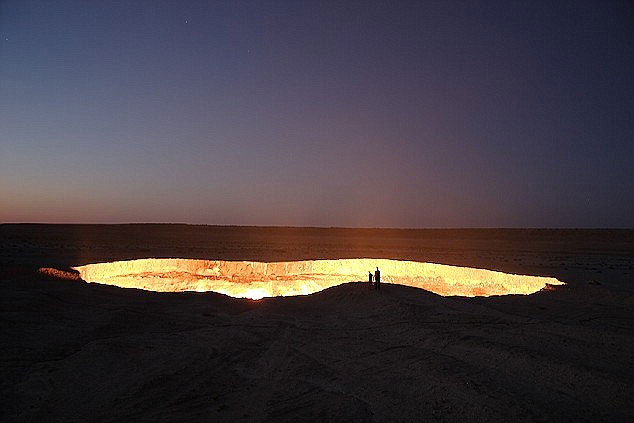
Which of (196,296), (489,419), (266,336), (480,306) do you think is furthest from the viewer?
(196,296)

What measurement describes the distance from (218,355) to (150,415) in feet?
5.75

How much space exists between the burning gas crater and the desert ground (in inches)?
132

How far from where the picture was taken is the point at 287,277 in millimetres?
14211

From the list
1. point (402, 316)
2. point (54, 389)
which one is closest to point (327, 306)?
point (402, 316)

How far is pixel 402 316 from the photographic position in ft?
24.8

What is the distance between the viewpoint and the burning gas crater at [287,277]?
40.4ft

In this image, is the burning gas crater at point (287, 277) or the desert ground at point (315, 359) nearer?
the desert ground at point (315, 359)

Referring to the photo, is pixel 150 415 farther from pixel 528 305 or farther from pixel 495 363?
pixel 528 305

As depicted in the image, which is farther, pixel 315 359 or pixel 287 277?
pixel 287 277

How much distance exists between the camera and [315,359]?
537 cm

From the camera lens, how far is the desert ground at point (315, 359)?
388 centimetres

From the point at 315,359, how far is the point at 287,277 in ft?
29.3

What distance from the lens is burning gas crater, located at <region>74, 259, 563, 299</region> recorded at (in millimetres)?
12305

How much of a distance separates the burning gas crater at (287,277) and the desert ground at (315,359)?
11.0ft
